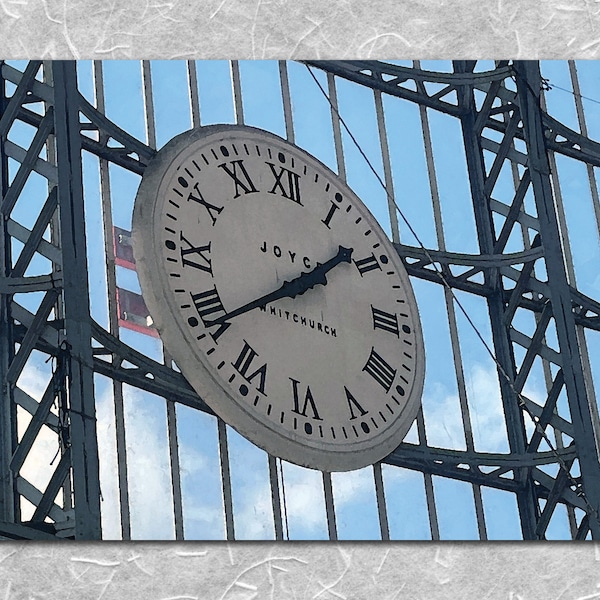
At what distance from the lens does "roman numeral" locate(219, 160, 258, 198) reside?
6781 mm

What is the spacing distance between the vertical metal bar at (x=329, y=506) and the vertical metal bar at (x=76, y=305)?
0.85m

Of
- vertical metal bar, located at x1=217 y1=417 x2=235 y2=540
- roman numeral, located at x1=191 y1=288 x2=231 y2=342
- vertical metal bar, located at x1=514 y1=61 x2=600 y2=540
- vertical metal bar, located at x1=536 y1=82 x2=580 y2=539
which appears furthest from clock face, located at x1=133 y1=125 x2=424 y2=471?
vertical metal bar, located at x1=536 y1=82 x2=580 y2=539

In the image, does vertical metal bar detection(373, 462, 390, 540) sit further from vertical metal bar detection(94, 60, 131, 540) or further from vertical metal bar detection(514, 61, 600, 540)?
vertical metal bar detection(514, 61, 600, 540)

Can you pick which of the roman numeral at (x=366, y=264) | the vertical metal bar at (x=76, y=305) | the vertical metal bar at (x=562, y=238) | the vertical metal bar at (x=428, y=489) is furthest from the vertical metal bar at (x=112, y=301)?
the vertical metal bar at (x=562, y=238)

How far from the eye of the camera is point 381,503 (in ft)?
21.8

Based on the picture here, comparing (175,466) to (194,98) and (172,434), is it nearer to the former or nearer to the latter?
(172,434)

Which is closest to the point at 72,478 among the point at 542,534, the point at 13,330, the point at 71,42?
the point at 13,330

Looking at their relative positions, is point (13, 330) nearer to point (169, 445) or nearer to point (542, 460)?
point (169, 445)

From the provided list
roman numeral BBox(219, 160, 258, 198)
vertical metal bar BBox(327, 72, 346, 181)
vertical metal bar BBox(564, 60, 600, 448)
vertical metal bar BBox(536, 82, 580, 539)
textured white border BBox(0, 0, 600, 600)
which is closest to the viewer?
textured white border BBox(0, 0, 600, 600)

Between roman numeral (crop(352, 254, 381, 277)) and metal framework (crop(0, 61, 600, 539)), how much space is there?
1.44ft

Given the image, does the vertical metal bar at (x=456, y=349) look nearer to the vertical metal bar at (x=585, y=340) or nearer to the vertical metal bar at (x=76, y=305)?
the vertical metal bar at (x=585, y=340)

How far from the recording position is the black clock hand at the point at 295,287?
652 centimetres

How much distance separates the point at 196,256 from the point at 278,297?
35cm

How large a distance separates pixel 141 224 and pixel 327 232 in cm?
85
